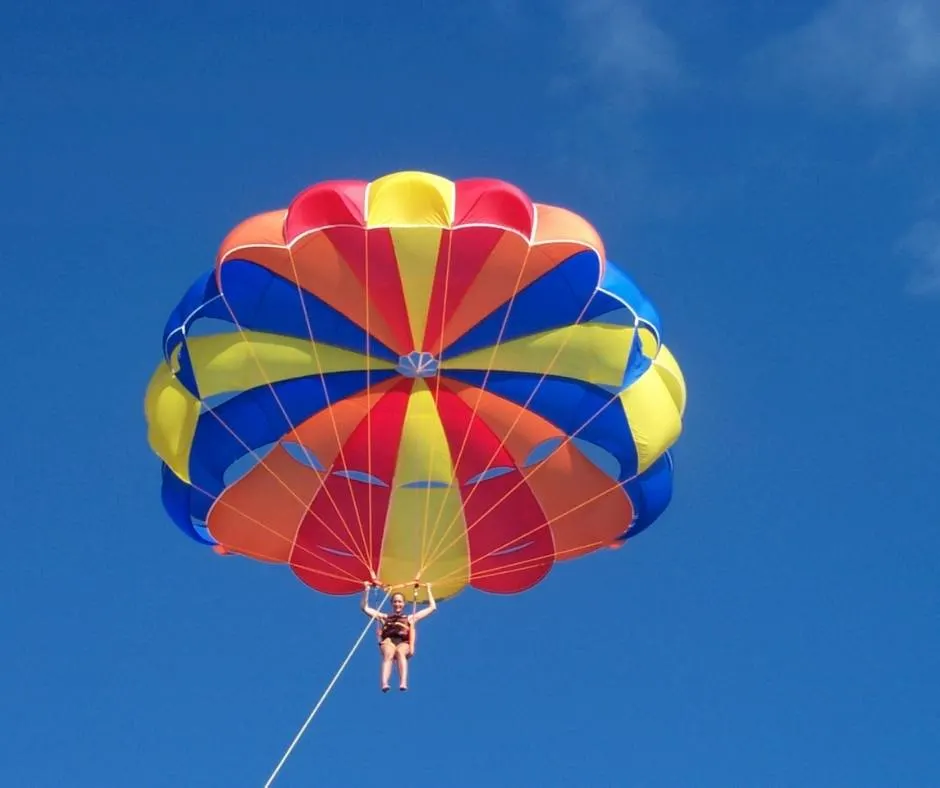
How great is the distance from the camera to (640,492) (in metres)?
15.1

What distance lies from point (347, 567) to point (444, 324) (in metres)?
2.62

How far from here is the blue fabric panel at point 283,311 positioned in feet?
47.1

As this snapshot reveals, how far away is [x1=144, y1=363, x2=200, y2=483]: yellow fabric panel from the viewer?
14.9 meters

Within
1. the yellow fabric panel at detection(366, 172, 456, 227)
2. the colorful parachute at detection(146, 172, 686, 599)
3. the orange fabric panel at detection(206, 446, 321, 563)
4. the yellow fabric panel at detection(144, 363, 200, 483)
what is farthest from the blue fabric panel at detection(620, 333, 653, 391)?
the yellow fabric panel at detection(144, 363, 200, 483)

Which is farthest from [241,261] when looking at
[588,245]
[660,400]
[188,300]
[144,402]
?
[660,400]

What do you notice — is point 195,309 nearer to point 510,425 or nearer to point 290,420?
point 290,420

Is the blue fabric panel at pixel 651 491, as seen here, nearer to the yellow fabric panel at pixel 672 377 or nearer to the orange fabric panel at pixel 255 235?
the yellow fabric panel at pixel 672 377

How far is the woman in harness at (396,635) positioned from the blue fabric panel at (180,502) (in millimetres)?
1915

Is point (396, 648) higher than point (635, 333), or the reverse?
point (635, 333)

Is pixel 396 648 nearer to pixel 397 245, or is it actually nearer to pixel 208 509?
pixel 208 509

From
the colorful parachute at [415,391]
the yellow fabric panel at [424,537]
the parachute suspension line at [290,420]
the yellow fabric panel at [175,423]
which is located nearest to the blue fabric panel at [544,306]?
the colorful parachute at [415,391]

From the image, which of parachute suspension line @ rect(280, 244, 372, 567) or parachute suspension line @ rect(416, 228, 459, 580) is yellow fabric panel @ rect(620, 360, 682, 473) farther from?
parachute suspension line @ rect(280, 244, 372, 567)

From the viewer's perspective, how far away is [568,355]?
14.7 metres

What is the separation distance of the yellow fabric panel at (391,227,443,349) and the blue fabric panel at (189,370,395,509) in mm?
744
